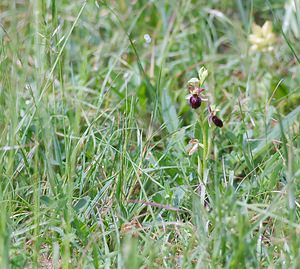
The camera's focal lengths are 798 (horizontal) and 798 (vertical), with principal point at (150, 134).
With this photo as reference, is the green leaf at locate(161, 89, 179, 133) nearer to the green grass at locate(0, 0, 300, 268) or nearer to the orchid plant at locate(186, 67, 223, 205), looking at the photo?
the green grass at locate(0, 0, 300, 268)

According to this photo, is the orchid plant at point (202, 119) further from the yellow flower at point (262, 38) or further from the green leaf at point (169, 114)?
the yellow flower at point (262, 38)

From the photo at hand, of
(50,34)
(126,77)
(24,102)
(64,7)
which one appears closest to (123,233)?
(50,34)

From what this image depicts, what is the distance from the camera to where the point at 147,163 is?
2176mm

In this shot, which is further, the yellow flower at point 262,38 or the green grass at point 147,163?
the yellow flower at point 262,38

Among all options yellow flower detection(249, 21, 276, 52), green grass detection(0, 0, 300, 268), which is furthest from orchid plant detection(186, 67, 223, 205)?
yellow flower detection(249, 21, 276, 52)

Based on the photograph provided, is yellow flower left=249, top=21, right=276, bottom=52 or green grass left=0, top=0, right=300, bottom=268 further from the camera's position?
yellow flower left=249, top=21, right=276, bottom=52

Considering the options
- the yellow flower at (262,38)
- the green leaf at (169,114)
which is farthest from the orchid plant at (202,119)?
the yellow flower at (262,38)

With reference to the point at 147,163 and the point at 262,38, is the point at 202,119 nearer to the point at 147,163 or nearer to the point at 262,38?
the point at 147,163

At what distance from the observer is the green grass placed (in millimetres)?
1668

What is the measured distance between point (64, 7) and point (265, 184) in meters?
1.52

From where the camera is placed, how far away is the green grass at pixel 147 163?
1.67 m

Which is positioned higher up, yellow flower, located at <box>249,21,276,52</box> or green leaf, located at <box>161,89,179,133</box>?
yellow flower, located at <box>249,21,276,52</box>

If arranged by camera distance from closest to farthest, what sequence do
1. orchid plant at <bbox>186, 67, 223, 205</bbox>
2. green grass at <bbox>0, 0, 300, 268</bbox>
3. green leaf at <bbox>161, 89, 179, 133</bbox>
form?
green grass at <bbox>0, 0, 300, 268</bbox> < orchid plant at <bbox>186, 67, 223, 205</bbox> < green leaf at <bbox>161, 89, 179, 133</bbox>

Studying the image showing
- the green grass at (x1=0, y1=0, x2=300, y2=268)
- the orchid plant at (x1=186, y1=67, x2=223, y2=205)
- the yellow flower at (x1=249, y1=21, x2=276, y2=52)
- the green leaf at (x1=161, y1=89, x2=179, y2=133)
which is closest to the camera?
the green grass at (x1=0, y1=0, x2=300, y2=268)
